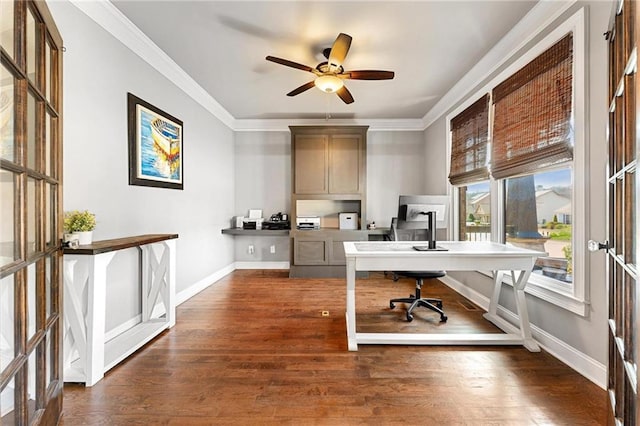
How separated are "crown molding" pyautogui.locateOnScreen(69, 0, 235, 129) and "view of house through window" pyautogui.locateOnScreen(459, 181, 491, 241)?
3.63m

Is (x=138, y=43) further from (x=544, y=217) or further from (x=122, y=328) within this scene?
(x=544, y=217)

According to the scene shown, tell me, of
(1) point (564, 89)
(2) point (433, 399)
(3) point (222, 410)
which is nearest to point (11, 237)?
(3) point (222, 410)

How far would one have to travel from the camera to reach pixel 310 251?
4.49 meters

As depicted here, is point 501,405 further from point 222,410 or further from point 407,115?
point 407,115

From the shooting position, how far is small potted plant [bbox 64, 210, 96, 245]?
69.3 inches

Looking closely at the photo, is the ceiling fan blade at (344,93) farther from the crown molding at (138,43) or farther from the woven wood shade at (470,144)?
the crown molding at (138,43)

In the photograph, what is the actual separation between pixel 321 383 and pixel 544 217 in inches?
86.7

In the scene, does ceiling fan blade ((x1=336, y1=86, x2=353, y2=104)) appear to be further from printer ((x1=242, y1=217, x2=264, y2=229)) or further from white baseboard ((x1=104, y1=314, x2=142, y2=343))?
white baseboard ((x1=104, y1=314, x2=142, y2=343))

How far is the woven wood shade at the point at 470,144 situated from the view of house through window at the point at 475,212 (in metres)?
0.14

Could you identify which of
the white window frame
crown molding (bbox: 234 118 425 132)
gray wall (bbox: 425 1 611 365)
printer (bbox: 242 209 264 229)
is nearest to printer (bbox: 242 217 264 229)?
printer (bbox: 242 209 264 229)

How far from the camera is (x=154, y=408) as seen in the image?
153cm

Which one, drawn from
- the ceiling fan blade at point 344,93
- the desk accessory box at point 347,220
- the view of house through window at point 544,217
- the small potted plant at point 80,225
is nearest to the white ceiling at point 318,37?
the ceiling fan blade at point 344,93

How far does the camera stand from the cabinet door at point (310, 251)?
4.47 meters

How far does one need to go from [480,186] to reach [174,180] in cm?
348
